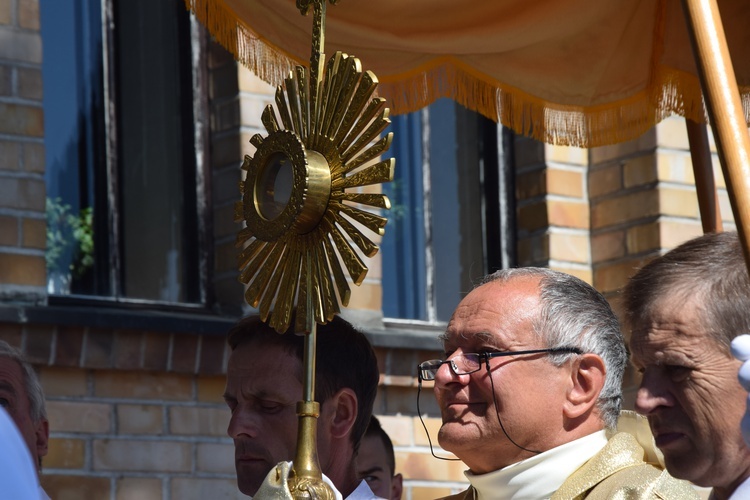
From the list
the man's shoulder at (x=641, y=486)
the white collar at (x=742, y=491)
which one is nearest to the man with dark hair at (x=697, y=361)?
the white collar at (x=742, y=491)

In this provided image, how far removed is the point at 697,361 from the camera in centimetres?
289

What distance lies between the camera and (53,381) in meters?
4.85

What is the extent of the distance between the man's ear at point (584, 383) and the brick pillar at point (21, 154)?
2.07m

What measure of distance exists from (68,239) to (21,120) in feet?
1.64

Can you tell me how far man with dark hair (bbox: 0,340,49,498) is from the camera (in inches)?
160

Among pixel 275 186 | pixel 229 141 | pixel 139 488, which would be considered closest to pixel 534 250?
pixel 229 141

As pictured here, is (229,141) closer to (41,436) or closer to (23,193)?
(23,193)

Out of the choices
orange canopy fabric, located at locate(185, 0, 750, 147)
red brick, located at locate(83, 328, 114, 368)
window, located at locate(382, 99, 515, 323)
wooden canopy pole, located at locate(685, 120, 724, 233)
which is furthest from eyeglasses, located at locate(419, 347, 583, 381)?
window, located at locate(382, 99, 515, 323)

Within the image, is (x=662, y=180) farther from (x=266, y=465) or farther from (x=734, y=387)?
(x=734, y=387)

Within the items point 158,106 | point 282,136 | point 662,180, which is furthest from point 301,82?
point 662,180

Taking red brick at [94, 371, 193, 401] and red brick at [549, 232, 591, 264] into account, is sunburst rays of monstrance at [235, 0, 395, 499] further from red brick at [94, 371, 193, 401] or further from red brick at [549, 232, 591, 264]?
red brick at [549, 232, 591, 264]

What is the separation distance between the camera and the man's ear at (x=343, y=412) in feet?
12.8

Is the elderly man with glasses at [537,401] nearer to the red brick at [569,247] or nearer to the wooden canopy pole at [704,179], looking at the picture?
the wooden canopy pole at [704,179]

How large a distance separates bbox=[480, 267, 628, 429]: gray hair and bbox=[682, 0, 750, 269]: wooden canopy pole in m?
1.03
